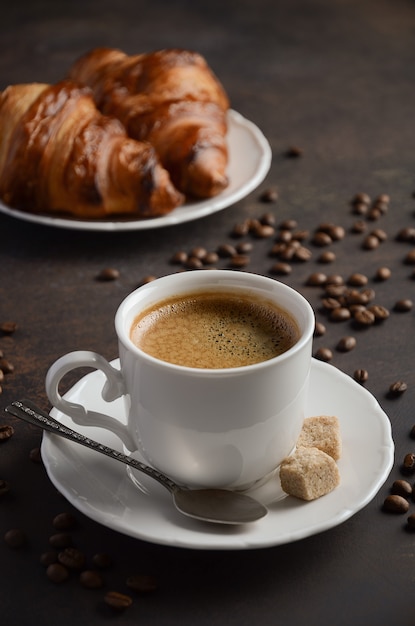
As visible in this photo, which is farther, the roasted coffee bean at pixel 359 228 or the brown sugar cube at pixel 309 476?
the roasted coffee bean at pixel 359 228

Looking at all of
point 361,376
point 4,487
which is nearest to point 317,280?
point 361,376

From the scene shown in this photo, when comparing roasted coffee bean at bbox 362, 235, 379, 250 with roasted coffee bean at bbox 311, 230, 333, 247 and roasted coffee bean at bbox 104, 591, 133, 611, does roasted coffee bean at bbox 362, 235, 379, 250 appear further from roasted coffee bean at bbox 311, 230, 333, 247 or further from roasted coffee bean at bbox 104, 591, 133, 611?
roasted coffee bean at bbox 104, 591, 133, 611

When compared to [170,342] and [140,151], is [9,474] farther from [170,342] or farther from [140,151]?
[140,151]

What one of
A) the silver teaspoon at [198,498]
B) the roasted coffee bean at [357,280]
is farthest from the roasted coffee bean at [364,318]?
the silver teaspoon at [198,498]

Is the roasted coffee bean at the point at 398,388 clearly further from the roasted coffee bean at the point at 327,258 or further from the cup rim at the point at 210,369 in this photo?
the roasted coffee bean at the point at 327,258

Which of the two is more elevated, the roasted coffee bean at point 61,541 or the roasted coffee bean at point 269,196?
the roasted coffee bean at point 61,541

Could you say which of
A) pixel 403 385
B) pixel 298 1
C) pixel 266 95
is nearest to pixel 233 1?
pixel 298 1

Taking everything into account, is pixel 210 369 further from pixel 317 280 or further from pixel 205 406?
pixel 317 280
